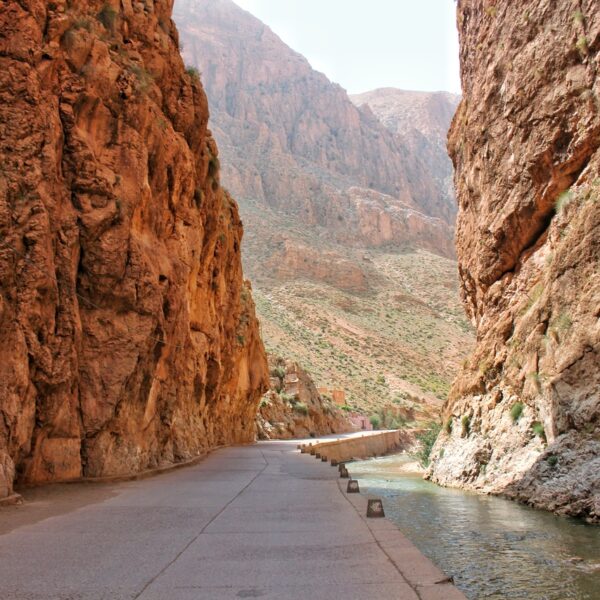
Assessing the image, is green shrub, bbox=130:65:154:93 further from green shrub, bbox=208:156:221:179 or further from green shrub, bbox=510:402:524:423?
green shrub, bbox=510:402:524:423

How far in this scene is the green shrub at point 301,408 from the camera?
170 feet

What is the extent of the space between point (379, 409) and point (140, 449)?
172 feet

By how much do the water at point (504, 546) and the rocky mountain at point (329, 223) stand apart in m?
50.7

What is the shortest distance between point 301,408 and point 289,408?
1.07m

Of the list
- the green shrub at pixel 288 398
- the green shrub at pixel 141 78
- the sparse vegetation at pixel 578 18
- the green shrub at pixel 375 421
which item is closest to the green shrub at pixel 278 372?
the green shrub at pixel 288 398

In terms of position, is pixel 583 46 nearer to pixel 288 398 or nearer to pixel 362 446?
pixel 362 446

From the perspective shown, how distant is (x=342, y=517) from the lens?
8.46m

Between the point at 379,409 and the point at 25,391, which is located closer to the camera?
the point at 25,391

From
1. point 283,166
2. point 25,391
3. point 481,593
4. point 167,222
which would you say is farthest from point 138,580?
point 283,166

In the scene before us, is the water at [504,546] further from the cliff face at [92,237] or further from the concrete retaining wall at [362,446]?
the concrete retaining wall at [362,446]

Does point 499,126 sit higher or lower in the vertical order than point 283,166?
lower

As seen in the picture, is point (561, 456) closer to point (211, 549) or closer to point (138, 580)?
point (211, 549)

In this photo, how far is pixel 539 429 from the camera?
14289 millimetres

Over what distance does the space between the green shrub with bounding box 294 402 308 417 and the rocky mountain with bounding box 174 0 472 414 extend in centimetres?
1276
